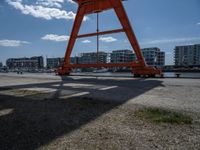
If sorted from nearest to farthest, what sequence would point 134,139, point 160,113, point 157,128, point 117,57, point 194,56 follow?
point 134,139
point 157,128
point 160,113
point 194,56
point 117,57

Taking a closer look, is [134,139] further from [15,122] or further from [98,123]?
[15,122]

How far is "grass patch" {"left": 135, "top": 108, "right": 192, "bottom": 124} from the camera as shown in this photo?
3.90 metres

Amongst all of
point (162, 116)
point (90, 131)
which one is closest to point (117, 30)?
point (162, 116)

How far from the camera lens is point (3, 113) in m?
4.78

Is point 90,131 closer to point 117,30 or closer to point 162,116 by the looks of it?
point 162,116

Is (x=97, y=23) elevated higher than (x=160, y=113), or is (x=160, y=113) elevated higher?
(x=97, y=23)

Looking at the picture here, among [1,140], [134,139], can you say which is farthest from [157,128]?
[1,140]

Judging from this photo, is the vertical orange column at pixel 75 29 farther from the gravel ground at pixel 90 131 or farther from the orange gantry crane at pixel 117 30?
the gravel ground at pixel 90 131

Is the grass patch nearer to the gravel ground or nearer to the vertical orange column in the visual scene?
the gravel ground

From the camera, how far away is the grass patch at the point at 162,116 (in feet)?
12.8

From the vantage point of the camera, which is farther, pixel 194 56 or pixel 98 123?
pixel 194 56

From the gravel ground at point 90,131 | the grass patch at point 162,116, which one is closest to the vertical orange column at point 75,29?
the gravel ground at point 90,131

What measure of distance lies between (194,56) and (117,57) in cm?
4345

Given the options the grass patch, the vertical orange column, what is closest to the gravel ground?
the grass patch
